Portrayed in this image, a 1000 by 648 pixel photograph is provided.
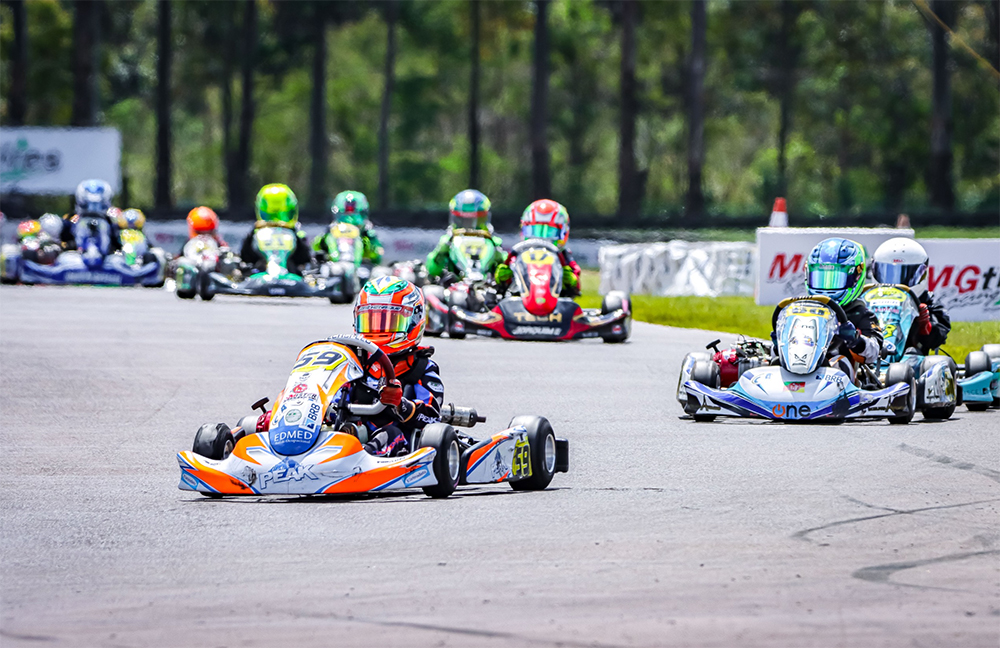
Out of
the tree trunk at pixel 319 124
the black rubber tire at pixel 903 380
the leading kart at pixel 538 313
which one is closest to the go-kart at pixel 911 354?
the black rubber tire at pixel 903 380

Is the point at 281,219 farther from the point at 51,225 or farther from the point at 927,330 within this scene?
the point at 927,330

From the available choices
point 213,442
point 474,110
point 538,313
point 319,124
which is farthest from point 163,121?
point 213,442

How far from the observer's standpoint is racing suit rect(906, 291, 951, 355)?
12617 mm

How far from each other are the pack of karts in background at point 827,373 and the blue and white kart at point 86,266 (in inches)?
596

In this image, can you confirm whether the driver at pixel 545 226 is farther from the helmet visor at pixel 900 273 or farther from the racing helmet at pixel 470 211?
the helmet visor at pixel 900 273

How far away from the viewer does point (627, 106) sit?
45406mm

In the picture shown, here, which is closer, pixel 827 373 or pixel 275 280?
pixel 827 373

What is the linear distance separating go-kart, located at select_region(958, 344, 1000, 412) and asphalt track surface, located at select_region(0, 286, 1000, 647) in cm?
74

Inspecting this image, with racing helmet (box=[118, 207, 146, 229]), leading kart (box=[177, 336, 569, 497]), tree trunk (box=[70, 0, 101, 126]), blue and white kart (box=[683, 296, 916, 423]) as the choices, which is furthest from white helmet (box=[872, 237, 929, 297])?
tree trunk (box=[70, 0, 101, 126])

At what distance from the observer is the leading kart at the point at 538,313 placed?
1767cm

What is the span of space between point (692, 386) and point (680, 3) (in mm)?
53494

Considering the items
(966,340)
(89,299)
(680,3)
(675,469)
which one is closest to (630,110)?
(680,3)

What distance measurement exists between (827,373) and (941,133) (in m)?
34.2

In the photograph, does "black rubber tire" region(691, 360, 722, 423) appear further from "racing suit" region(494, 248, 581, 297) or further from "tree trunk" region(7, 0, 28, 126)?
"tree trunk" region(7, 0, 28, 126)
